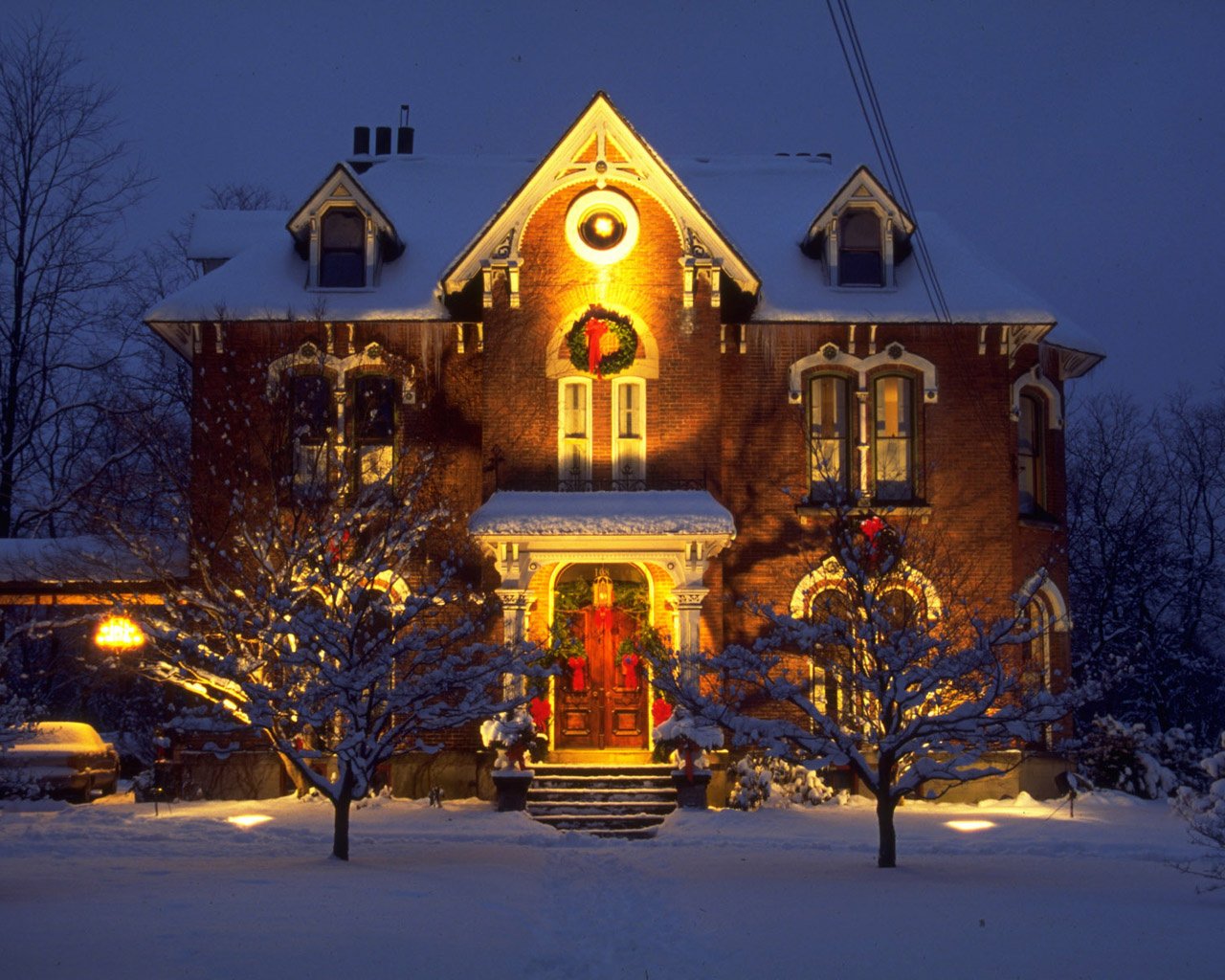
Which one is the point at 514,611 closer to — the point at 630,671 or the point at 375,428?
the point at 630,671

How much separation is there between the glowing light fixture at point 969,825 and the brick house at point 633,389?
3.02 metres

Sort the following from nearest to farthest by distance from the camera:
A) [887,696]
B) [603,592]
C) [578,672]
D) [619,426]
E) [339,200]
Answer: [887,696] → [578,672] → [603,592] → [619,426] → [339,200]

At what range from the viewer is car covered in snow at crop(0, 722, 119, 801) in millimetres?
21125

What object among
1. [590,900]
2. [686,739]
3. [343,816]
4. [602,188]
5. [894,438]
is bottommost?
[590,900]

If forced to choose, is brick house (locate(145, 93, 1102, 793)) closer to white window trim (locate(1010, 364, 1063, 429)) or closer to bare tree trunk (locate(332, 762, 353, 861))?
white window trim (locate(1010, 364, 1063, 429))

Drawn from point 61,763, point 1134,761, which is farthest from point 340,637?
point 1134,761

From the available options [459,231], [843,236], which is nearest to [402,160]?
[459,231]

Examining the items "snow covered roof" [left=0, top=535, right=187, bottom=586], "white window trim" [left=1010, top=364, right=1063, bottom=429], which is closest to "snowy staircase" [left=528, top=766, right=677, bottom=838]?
"snow covered roof" [left=0, top=535, right=187, bottom=586]

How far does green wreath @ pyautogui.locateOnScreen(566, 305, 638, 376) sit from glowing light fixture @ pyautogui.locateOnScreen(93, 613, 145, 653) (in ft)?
23.9

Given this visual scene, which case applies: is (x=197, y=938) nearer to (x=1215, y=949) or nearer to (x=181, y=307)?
(x=1215, y=949)

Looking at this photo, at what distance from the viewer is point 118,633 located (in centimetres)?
2033

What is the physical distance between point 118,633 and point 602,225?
29.8ft

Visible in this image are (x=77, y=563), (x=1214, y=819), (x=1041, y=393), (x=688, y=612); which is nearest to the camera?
(x=1214, y=819)

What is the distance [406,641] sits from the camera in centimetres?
1417
